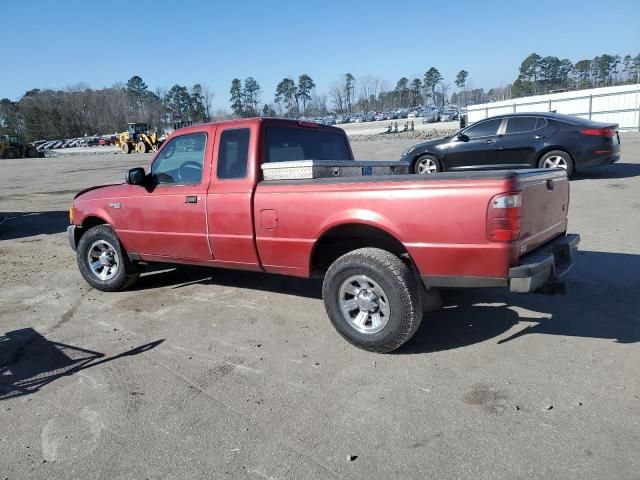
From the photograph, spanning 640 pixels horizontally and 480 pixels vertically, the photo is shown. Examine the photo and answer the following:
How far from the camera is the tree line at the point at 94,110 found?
327 ft

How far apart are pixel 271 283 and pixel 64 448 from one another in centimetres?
323

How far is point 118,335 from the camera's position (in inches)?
181

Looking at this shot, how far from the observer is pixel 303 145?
5.18 m

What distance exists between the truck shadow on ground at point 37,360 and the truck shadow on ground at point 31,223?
20.5ft

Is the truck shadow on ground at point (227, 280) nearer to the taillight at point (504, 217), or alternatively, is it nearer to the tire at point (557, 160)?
the taillight at point (504, 217)

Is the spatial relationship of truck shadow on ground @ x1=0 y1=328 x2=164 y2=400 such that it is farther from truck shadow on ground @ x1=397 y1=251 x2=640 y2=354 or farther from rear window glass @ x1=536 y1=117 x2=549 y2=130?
rear window glass @ x1=536 y1=117 x2=549 y2=130

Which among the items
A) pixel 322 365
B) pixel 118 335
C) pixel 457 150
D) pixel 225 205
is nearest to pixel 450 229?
pixel 322 365

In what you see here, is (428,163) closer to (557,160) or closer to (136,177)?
(557,160)

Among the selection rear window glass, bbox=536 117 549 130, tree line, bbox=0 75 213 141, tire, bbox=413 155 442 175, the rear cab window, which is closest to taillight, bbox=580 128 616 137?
rear window glass, bbox=536 117 549 130

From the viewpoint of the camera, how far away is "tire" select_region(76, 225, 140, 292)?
580 centimetres

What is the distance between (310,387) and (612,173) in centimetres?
1142

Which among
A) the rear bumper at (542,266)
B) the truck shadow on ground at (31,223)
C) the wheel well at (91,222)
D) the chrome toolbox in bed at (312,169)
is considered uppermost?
the chrome toolbox in bed at (312,169)

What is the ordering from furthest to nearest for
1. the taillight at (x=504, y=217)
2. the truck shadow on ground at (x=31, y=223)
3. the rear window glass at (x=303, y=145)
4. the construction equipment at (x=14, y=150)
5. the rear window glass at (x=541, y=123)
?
the construction equipment at (x=14, y=150)
the rear window glass at (x=541, y=123)
the truck shadow on ground at (x=31, y=223)
the rear window glass at (x=303, y=145)
the taillight at (x=504, y=217)

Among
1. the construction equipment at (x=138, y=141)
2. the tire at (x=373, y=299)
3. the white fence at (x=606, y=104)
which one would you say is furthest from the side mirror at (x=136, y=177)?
the construction equipment at (x=138, y=141)
